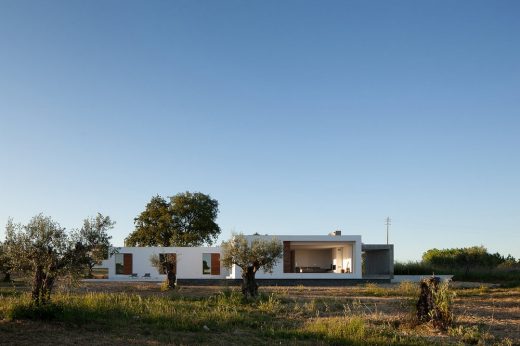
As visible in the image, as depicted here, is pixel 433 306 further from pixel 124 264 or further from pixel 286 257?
pixel 124 264

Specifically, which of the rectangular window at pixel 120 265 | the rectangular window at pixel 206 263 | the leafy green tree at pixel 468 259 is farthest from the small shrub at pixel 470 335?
the leafy green tree at pixel 468 259

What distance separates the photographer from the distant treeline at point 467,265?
36.6 m

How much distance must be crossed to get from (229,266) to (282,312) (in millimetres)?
8325

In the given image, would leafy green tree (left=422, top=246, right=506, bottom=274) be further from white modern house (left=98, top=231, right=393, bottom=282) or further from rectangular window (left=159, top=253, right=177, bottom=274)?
rectangular window (left=159, top=253, right=177, bottom=274)

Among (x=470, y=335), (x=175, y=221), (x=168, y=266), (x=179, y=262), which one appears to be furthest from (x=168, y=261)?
(x=175, y=221)

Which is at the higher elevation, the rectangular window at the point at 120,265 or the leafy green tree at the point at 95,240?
the leafy green tree at the point at 95,240

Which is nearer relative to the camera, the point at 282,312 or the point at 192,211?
the point at 282,312

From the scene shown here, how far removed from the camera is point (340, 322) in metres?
11.1

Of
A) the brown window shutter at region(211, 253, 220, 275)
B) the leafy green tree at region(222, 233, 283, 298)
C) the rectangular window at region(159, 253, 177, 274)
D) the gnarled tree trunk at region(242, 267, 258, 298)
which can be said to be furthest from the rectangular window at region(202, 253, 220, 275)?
the gnarled tree trunk at region(242, 267, 258, 298)

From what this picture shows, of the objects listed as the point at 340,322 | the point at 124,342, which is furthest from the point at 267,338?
the point at 124,342

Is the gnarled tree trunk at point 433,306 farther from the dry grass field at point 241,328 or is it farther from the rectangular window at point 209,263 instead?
the rectangular window at point 209,263

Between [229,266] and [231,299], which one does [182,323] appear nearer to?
[231,299]

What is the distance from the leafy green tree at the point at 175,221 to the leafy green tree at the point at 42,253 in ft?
111

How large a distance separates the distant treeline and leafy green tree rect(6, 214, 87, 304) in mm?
29361
